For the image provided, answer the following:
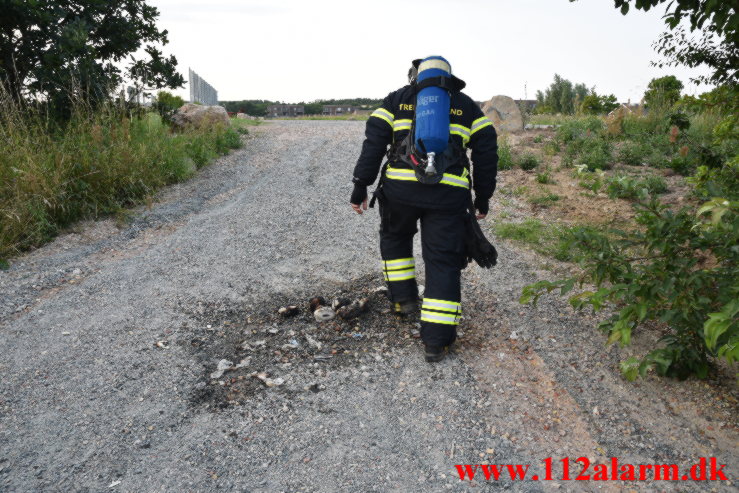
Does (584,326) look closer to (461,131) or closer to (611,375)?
(611,375)

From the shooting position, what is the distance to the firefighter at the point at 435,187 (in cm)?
377

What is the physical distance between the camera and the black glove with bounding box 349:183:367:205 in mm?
4211

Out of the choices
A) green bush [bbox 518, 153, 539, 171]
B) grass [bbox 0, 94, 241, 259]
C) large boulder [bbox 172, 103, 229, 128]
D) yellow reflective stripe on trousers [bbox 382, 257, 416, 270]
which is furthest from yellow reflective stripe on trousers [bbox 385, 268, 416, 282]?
large boulder [bbox 172, 103, 229, 128]

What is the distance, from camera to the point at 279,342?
4105 mm

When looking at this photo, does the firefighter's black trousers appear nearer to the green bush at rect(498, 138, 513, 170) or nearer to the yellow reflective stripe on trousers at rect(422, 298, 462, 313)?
the yellow reflective stripe on trousers at rect(422, 298, 462, 313)

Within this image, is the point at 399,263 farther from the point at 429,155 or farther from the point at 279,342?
the point at 279,342

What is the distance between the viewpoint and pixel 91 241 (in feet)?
21.0

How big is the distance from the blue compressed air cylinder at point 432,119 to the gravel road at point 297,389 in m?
1.49

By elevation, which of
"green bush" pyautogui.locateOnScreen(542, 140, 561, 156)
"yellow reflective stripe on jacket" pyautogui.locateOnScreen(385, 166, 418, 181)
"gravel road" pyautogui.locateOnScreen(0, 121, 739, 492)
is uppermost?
"yellow reflective stripe on jacket" pyautogui.locateOnScreen(385, 166, 418, 181)

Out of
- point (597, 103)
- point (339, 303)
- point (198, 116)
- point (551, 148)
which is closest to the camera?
point (339, 303)

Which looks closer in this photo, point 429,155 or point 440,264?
point 429,155

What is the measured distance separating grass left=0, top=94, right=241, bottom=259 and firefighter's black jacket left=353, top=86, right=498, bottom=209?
4422 mm

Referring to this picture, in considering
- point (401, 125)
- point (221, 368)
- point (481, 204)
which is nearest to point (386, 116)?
point (401, 125)
